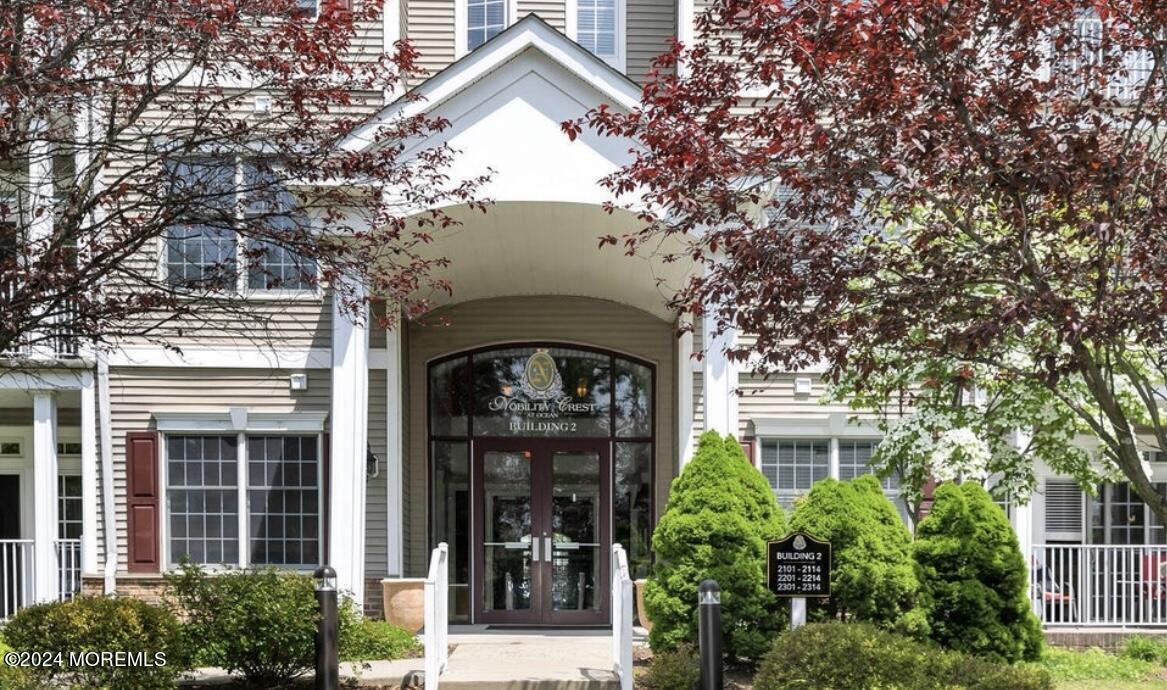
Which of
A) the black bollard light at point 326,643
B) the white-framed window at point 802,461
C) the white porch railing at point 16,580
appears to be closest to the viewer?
the black bollard light at point 326,643

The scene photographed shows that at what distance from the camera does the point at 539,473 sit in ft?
53.8

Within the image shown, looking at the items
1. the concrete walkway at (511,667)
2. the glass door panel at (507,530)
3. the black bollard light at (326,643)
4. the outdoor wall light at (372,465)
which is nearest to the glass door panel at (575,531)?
the glass door panel at (507,530)

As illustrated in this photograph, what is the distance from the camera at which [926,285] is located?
298 inches

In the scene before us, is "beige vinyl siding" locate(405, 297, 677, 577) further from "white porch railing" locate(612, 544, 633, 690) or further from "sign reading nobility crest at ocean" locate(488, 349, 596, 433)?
"white porch railing" locate(612, 544, 633, 690)

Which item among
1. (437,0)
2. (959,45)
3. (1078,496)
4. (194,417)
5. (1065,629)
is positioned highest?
(437,0)

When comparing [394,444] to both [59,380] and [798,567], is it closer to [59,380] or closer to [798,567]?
[59,380]

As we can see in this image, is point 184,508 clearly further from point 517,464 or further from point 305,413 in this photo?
point 517,464

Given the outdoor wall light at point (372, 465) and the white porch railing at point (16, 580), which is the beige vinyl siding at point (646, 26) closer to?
the outdoor wall light at point (372, 465)

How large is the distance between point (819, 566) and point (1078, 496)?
8383mm

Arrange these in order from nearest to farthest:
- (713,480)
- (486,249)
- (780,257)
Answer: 1. (780,257)
2. (713,480)
3. (486,249)

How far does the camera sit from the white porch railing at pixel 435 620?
34.3 ft

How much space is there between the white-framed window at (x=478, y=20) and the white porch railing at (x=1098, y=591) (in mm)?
8963

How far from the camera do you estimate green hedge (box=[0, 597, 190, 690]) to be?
895 cm

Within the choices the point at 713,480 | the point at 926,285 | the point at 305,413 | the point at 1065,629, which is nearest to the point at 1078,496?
the point at 1065,629
